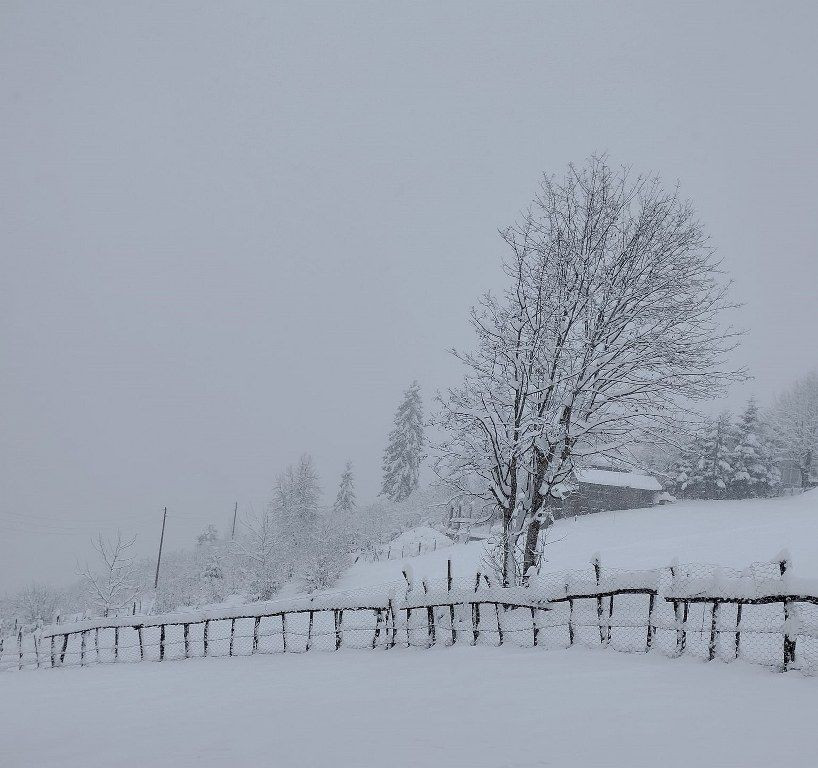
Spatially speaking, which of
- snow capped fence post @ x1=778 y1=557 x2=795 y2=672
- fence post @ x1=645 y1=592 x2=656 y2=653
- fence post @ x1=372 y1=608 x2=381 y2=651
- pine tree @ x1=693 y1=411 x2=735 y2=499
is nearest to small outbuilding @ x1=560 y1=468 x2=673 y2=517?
pine tree @ x1=693 y1=411 x2=735 y2=499

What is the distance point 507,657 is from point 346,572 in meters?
24.2

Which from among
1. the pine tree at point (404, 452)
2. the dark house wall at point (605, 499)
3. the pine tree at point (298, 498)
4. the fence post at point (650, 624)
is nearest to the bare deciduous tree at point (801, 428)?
the dark house wall at point (605, 499)

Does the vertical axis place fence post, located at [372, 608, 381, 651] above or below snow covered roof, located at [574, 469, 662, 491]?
below

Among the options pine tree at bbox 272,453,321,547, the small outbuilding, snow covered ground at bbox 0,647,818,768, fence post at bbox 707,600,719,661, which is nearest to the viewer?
snow covered ground at bbox 0,647,818,768

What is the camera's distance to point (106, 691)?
35.6ft

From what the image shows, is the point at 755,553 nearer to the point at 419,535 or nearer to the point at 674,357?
the point at 674,357

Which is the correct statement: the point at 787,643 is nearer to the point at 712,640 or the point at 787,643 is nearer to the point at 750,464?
the point at 712,640

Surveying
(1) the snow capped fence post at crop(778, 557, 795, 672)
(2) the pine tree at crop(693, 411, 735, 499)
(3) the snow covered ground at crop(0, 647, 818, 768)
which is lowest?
(3) the snow covered ground at crop(0, 647, 818, 768)

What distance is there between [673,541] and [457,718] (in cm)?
2042

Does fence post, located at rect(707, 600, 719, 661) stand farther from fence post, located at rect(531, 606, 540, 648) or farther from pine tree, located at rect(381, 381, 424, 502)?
pine tree, located at rect(381, 381, 424, 502)

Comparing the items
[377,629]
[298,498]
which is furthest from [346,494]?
[377,629]

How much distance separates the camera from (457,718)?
19.5 feet

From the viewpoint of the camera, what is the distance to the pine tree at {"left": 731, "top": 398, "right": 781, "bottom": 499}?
40.2 meters

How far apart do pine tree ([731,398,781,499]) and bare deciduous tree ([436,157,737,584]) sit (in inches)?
1272
